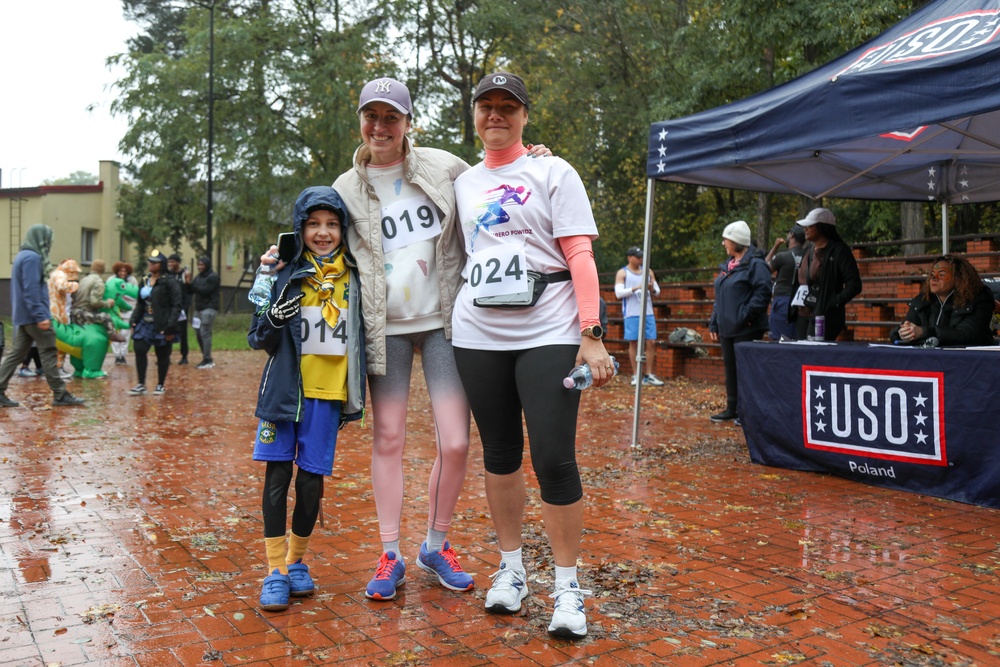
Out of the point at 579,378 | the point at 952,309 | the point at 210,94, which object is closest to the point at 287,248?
the point at 579,378

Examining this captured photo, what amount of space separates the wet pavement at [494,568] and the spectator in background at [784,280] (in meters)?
3.22

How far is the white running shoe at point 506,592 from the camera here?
11.3 ft

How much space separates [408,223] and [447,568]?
1.47 meters

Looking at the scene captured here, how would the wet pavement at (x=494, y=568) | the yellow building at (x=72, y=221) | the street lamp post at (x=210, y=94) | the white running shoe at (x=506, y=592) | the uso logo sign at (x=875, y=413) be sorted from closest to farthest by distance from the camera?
the wet pavement at (x=494, y=568) → the white running shoe at (x=506, y=592) → the uso logo sign at (x=875, y=413) → the street lamp post at (x=210, y=94) → the yellow building at (x=72, y=221)

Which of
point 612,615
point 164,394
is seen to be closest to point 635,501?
point 612,615

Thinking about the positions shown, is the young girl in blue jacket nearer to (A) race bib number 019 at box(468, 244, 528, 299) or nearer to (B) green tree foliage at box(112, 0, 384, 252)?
(A) race bib number 019 at box(468, 244, 528, 299)

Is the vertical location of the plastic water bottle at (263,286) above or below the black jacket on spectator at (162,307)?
below

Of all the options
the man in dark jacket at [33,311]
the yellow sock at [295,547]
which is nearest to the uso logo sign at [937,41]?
the yellow sock at [295,547]

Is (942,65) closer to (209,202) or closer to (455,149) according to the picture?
(455,149)

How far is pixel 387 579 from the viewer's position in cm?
364

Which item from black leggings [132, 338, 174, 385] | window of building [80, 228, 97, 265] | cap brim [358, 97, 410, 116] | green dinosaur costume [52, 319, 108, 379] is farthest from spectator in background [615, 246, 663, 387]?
window of building [80, 228, 97, 265]

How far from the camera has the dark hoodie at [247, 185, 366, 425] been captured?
347 cm

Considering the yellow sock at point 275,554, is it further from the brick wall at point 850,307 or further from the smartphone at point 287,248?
the brick wall at point 850,307

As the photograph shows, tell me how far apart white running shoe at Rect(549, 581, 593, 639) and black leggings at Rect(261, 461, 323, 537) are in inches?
42.0
